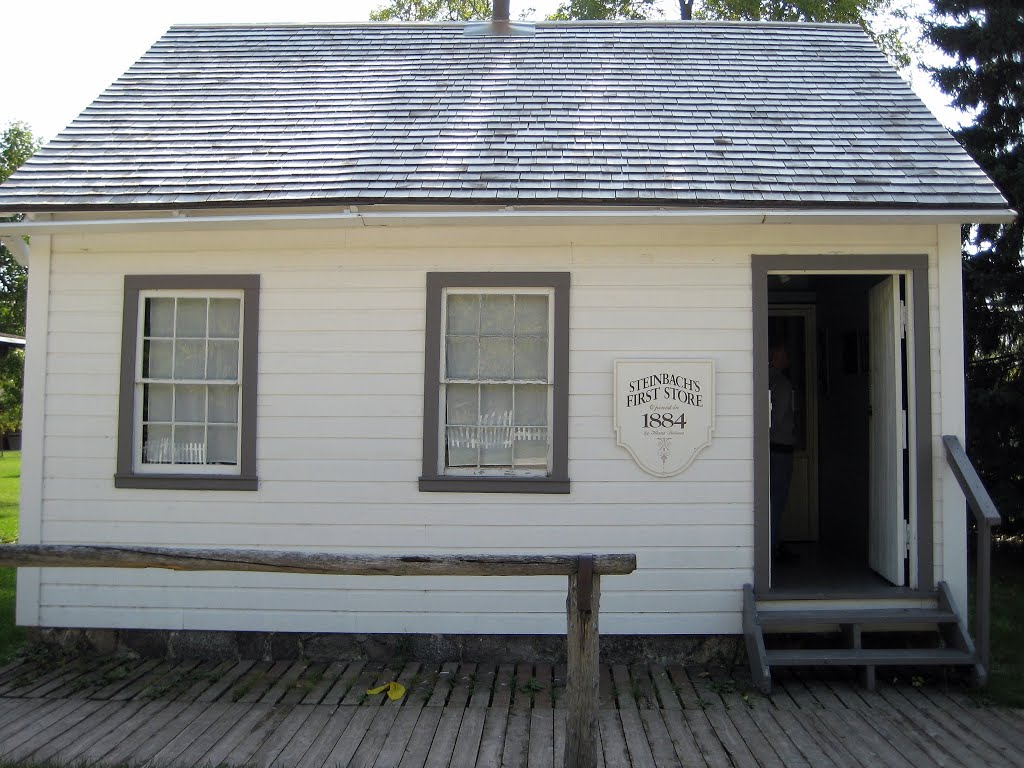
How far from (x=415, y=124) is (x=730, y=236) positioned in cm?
285

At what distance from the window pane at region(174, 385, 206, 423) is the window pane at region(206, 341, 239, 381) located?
0.15 m

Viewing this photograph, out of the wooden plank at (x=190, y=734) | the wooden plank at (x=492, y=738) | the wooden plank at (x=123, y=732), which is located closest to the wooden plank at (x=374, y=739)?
the wooden plank at (x=492, y=738)

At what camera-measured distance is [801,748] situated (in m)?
4.71

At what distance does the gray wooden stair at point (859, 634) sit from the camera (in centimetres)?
555

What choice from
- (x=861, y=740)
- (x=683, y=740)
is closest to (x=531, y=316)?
(x=683, y=740)

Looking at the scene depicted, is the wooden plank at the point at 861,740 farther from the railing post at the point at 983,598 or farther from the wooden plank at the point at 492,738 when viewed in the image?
the wooden plank at the point at 492,738

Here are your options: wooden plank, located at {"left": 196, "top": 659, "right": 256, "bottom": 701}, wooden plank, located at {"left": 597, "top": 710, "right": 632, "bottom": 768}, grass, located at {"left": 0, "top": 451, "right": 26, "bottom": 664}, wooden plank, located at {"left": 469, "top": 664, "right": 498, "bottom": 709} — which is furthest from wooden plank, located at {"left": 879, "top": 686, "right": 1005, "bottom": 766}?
grass, located at {"left": 0, "top": 451, "right": 26, "bottom": 664}

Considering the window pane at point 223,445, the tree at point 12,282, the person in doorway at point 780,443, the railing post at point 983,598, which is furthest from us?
the tree at point 12,282

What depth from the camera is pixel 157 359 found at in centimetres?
646

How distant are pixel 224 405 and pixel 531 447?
2.33 m

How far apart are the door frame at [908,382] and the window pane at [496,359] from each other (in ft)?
5.87

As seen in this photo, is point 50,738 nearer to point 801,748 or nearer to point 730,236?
point 801,748

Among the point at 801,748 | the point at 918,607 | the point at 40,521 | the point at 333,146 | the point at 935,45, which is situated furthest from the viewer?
the point at 935,45

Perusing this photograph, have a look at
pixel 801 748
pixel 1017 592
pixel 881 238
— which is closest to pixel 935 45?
pixel 881 238
